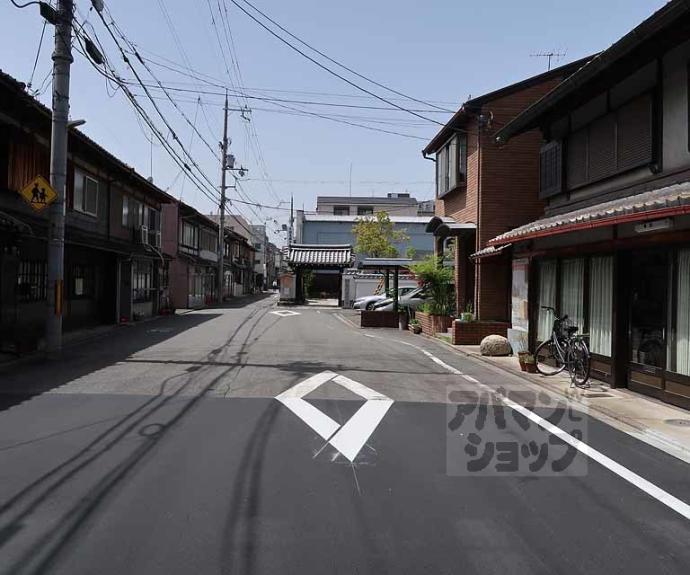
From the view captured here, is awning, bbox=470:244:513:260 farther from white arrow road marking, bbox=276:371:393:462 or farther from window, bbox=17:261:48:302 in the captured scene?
window, bbox=17:261:48:302

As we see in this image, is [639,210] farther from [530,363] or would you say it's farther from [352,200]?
[352,200]

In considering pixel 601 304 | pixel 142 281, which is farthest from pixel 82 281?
pixel 601 304

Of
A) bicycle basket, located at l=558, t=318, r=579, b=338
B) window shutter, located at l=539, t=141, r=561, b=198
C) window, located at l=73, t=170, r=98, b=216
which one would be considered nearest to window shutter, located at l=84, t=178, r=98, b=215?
window, located at l=73, t=170, r=98, b=216

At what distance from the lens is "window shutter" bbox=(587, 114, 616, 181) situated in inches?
409

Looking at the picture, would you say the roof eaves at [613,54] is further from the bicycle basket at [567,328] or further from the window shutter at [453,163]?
the window shutter at [453,163]

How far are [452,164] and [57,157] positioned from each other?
11.5 m

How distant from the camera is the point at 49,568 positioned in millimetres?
3238

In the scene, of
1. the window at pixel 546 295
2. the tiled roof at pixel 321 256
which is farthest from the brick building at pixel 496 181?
the tiled roof at pixel 321 256

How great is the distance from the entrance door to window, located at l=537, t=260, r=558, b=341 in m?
2.66

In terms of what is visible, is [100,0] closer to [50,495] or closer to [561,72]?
[50,495]

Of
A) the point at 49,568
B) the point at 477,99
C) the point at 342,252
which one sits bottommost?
the point at 49,568

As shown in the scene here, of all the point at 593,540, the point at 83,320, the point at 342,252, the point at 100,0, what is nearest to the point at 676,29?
the point at 593,540

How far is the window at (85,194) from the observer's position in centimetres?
1764

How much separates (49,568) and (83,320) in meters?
17.6
